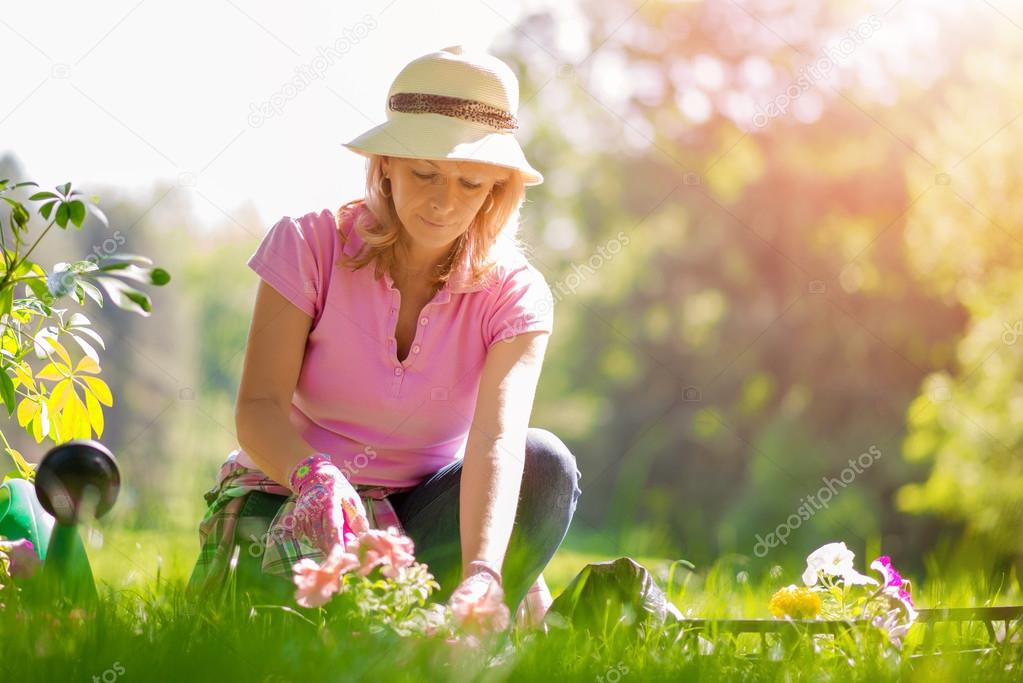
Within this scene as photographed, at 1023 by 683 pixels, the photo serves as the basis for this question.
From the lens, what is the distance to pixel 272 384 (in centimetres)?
214

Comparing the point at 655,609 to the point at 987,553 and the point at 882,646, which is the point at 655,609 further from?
the point at 987,553

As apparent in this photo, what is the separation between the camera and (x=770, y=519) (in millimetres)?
8781

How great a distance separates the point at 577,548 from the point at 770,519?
222 centimetres

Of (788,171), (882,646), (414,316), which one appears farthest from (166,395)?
(882,646)

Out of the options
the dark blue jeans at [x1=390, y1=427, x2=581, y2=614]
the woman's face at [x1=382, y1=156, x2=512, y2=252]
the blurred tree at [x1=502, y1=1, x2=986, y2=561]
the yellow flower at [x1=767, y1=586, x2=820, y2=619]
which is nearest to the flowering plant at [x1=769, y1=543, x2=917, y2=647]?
the yellow flower at [x1=767, y1=586, x2=820, y2=619]

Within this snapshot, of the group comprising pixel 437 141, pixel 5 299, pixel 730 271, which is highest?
pixel 730 271

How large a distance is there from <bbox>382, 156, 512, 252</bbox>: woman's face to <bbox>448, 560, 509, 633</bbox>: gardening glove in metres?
0.73

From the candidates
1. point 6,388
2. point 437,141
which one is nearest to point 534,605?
point 437,141

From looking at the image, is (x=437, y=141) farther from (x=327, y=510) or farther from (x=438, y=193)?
(x=327, y=510)

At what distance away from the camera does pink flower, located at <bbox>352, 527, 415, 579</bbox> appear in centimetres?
152

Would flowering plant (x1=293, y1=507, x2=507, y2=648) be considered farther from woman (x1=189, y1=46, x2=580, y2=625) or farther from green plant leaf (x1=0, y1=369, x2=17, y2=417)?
green plant leaf (x1=0, y1=369, x2=17, y2=417)

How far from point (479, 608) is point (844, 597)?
86 centimetres

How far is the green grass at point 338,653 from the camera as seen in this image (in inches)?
53.0

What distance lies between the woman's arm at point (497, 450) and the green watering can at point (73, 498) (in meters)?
0.61
